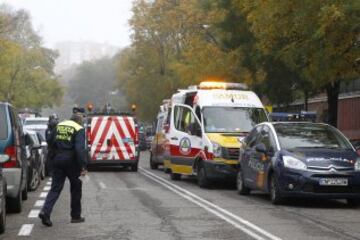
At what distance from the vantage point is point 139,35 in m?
56.9

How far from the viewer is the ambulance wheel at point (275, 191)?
14.7m

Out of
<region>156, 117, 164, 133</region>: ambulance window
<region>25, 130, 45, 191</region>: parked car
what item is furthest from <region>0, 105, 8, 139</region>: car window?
<region>156, 117, 164, 133</region>: ambulance window

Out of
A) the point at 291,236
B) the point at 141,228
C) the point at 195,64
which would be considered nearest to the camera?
the point at 291,236

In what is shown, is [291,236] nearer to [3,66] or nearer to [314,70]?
[314,70]

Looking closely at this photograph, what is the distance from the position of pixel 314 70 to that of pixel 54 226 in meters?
11.0

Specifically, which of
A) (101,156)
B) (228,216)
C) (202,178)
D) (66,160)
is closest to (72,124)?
(66,160)

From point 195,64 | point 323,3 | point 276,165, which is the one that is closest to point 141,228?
point 276,165

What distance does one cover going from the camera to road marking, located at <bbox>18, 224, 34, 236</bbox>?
1079 cm

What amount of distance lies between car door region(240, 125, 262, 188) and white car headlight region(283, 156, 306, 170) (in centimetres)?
171

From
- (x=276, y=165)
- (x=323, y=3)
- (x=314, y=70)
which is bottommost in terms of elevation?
(x=276, y=165)

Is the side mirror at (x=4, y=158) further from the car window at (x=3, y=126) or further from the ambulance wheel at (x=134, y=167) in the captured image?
the ambulance wheel at (x=134, y=167)

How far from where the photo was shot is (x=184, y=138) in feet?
66.7

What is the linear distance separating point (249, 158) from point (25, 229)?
6.51 meters

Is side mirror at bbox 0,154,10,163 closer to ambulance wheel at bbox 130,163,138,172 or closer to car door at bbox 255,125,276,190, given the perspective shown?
car door at bbox 255,125,276,190
